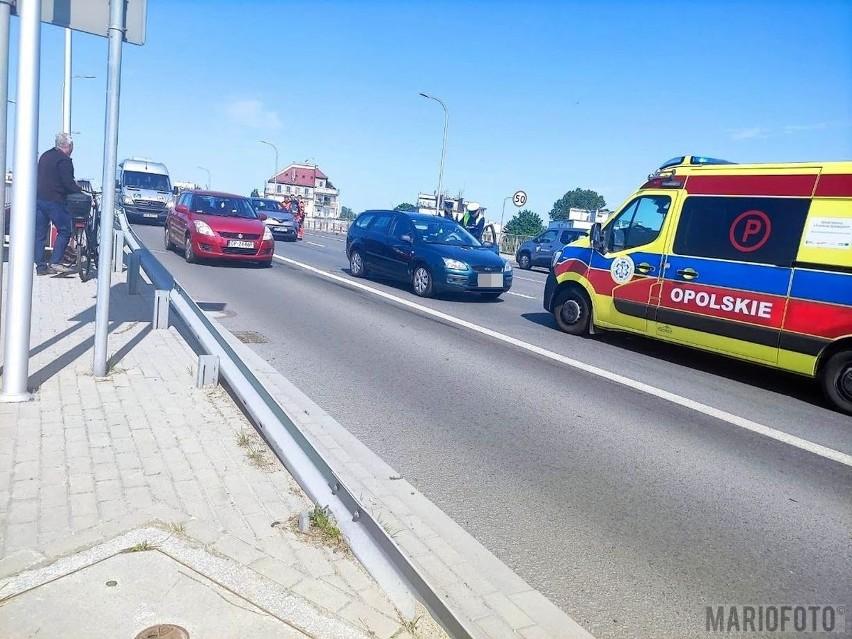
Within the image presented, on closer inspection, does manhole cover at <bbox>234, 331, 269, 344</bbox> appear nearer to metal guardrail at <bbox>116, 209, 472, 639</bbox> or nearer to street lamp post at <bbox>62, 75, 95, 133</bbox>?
metal guardrail at <bbox>116, 209, 472, 639</bbox>

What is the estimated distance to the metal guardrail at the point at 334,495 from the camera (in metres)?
2.78

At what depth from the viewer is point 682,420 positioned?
6.21 metres

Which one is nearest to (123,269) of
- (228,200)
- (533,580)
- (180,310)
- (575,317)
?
(228,200)

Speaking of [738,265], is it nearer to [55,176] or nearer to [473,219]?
[55,176]

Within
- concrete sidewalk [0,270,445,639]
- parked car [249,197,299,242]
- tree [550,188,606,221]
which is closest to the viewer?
concrete sidewalk [0,270,445,639]

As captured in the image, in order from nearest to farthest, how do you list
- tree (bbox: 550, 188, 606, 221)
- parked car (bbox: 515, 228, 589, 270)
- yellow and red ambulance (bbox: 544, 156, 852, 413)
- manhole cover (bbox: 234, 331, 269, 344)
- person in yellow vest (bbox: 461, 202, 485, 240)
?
1. yellow and red ambulance (bbox: 544, 156, 852, 413)
2. manhole cover (bbox: 234, 331, 269, 344)
3. parked car (bbox: 515, 228, 589, 270)
4. person in yellow vest (bbox: 461, 202, 485, 240)
5. tree (bbox: 550, 188, 606, 221)

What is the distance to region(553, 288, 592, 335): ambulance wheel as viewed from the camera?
10172 millimetres

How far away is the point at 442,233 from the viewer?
14.3 m

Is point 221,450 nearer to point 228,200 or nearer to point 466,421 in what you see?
Result: point 466,421

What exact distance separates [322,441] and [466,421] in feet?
4.34

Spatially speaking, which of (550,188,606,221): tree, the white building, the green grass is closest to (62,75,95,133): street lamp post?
the green grass

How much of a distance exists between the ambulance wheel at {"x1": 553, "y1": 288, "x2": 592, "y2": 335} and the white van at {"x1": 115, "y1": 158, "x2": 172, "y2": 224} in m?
23.4

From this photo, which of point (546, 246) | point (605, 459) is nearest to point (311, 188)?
point (546, 246)

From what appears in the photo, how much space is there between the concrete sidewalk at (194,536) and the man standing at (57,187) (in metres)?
5.15
